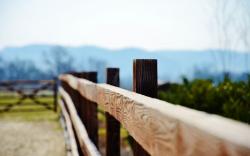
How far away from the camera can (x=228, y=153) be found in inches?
32.4

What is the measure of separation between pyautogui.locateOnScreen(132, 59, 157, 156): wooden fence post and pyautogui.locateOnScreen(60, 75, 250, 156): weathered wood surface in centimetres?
25

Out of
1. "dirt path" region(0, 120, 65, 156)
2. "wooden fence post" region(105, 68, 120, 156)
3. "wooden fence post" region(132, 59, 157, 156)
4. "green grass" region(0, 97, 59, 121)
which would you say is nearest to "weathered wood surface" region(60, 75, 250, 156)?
"wooden fence post" region(132, 59, 157, 156)

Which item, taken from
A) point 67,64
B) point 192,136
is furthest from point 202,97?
point 67,64

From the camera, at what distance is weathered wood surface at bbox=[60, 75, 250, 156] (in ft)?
2.65

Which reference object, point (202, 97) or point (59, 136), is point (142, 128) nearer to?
point (202, 97)

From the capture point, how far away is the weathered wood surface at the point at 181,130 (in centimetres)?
81

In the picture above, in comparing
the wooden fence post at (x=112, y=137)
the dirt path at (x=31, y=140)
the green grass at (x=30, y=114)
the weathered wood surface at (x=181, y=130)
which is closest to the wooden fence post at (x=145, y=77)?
the weathered wood surface at (x=181, y=130)

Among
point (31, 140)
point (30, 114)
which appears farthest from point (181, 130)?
point (30, 114)

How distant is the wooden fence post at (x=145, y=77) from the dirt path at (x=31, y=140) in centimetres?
454

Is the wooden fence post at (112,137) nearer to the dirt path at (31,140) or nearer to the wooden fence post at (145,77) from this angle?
the wooden fence post at (145,77)

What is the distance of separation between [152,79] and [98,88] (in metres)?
0.98

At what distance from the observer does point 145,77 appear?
2.16 meters

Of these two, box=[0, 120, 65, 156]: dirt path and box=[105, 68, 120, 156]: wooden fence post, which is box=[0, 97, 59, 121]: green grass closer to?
box=[0, 120, 65, 156]: dirt path

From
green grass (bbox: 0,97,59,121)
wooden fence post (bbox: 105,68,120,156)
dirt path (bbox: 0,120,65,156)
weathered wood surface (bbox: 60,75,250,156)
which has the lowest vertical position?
green grass (bbox: 0,97,59,121)
